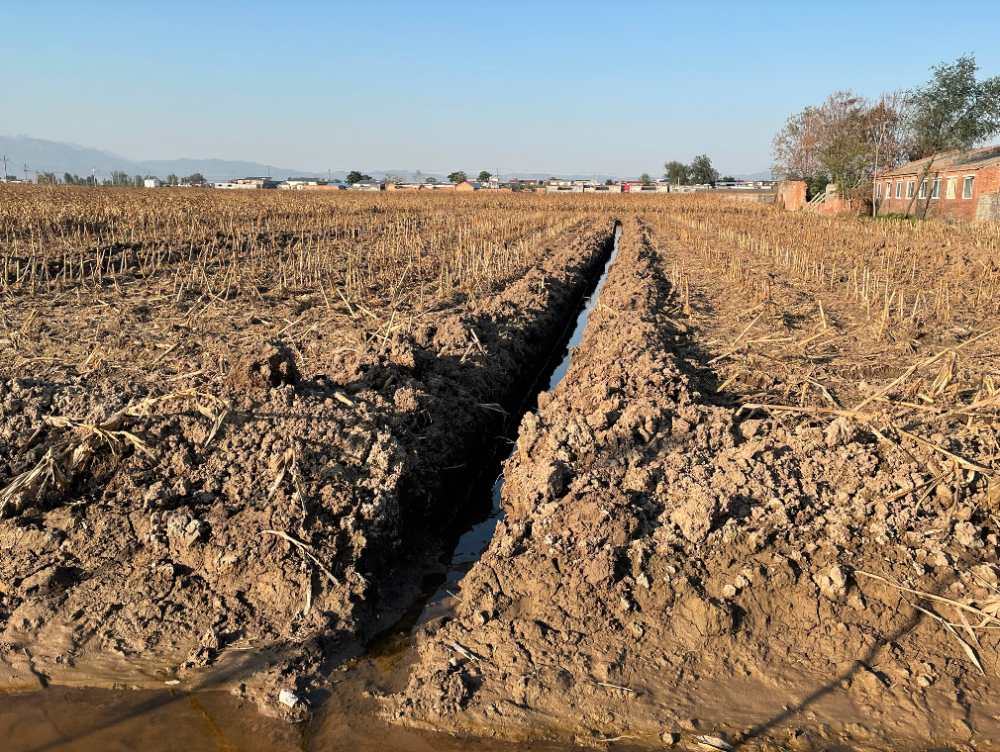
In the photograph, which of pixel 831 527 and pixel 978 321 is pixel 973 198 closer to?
pixel 978 321

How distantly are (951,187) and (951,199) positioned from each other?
1.92 feet

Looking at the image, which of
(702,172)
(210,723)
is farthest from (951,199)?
(702,172)

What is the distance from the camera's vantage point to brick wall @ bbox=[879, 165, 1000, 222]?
1140 inches

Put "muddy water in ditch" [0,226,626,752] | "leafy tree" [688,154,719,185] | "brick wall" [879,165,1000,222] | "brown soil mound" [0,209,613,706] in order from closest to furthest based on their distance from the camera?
"muddy water in ditch" [0,226,626,752]
"brown soil mound" [0,209,613,706]
"brick wall" [879,165,1000,222]
"leafy tree" [688,154,719,185]

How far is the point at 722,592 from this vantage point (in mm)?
3859

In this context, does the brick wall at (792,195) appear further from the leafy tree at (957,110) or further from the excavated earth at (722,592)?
the excavated earth at (722,592)

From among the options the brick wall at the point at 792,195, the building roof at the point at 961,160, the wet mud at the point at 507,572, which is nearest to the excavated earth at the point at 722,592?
the wet mud at the point at 507,572

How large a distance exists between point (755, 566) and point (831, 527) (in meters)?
0.57

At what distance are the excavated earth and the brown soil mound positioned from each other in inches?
24.4

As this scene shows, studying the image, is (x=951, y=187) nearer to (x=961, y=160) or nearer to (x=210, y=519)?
(x=961, y=160)

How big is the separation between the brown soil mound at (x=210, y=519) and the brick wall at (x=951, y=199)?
31076mm

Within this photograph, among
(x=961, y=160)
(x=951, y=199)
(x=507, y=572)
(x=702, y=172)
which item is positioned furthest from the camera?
(x=702, y=172)

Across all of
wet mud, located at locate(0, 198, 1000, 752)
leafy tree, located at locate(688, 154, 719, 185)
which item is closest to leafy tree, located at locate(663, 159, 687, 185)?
leafy tree, located at locate(688, 154, 719, 185)

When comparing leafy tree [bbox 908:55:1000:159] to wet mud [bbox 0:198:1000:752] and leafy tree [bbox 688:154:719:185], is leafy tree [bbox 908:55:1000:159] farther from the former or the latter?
leafy tree [bbox 688:154:719:185]
